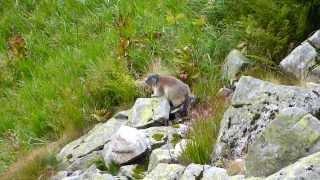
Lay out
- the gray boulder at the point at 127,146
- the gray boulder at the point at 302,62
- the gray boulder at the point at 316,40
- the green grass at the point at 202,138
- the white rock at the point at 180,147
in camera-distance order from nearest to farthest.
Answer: the green grass at the point at 202,138 → the white rock at the point at 180,147 → the gray boulder at the point at 127,146 → the gray boulder at the point at 302,62 → the gray boulder at the point at 316,40

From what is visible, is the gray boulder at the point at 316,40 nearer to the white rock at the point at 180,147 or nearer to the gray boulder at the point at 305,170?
the white rock at the point at 180,147

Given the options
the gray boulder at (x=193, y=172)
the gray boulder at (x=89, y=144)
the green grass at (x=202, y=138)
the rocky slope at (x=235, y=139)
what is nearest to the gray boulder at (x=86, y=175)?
the rocky slope at (x=235, y=139)

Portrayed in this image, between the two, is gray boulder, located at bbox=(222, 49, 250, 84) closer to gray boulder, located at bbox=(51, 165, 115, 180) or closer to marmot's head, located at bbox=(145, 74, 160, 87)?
marmot's head, located at bbox=(145, 74, 160, 87)

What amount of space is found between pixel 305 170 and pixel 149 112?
352 centimetres

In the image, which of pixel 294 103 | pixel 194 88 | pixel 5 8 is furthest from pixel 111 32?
pixel 294 103

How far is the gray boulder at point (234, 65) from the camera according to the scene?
835cm

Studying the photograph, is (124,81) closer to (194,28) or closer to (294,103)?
(194,28)

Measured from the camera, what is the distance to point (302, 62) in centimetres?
769

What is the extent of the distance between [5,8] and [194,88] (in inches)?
269

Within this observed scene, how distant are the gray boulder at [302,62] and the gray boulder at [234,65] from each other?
65cm

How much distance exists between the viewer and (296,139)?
5.49 metres

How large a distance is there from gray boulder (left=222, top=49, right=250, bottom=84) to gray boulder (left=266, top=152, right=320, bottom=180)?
11.2ft

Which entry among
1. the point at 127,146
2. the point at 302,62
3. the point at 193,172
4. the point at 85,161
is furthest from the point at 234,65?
the point at 193,172

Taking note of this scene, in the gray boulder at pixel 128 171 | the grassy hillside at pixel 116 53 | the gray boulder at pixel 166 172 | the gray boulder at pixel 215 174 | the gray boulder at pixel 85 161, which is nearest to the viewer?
the gray boulder at pixel 215 174
